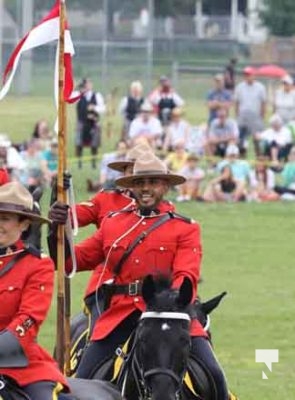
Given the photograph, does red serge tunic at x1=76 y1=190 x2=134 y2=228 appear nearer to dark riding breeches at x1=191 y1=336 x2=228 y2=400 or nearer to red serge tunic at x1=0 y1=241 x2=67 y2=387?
dark riding breeches at x1=191 y1=336 x2=228 y2=400

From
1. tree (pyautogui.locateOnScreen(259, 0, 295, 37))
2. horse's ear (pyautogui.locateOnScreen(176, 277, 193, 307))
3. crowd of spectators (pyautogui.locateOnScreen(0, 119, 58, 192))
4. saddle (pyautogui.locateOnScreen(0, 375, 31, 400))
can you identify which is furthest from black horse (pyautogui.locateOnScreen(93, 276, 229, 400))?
tree (pyautogui.locateOnScreen(259, 0, 295, 37))

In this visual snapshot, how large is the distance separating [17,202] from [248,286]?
1375 centimetres

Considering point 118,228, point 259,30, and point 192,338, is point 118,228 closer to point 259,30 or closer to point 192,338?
point 192,338

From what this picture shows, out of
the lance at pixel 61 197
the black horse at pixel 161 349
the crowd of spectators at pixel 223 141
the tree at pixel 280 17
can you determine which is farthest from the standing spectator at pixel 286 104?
the tree at pixel 280 17

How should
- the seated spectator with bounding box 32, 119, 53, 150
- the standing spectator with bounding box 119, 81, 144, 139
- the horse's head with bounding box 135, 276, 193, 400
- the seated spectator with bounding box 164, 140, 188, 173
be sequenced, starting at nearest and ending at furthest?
the horse's head with bounding box 135, 276, 193, 400, the seated spectator with bounding box 164, 140, 188, 173, the seated spectator with bounding box 32, 119, 53, 150, the standing spectator with bounding box 119, 81, 144, 139

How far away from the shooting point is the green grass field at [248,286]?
16.9m

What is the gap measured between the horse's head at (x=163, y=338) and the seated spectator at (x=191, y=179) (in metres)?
20.3

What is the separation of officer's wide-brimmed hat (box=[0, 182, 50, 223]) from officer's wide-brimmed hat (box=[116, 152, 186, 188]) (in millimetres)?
2262

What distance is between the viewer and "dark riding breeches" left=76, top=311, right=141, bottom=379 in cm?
1161

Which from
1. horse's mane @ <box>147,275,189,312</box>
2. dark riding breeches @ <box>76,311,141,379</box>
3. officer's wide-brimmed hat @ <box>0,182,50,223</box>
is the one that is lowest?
dark riding breeches @ <box>76,311,141,379</box>

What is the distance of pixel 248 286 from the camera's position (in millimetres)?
23000

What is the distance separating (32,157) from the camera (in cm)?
3159

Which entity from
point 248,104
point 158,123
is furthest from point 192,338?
point 248,104

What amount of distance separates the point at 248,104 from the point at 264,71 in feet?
49.3
